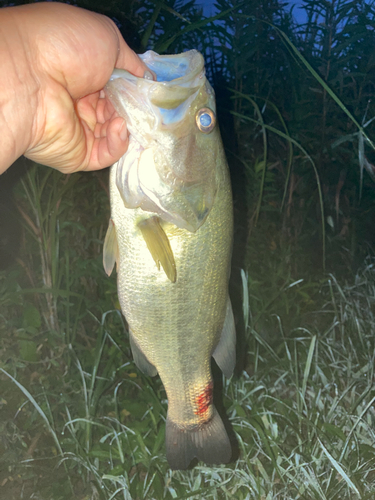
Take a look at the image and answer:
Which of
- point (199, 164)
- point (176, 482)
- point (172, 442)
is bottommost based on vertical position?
point (176, 482)

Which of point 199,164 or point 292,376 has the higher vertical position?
point 199,164

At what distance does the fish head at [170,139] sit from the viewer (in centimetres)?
73

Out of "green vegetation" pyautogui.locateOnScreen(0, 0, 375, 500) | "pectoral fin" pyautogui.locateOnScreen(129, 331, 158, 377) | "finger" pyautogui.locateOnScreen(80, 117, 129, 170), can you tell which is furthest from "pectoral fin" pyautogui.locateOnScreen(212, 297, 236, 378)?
"green vegetation" pyautogui.locateOnScreen(0, 0, 375, 500)

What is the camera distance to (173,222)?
80 cm

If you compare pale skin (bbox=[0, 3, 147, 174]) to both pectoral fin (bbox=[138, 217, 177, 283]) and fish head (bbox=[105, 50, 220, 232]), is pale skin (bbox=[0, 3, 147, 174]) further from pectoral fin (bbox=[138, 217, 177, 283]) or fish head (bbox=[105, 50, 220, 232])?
pectoral fin (bbox=[138, 217, 177, 283])

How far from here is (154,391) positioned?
176 cm

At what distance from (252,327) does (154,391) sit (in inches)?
22.9

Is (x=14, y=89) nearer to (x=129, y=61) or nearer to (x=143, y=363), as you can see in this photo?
(x=129, y=61)

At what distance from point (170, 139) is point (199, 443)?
0.71 meters

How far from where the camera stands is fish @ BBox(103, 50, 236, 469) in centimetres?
75

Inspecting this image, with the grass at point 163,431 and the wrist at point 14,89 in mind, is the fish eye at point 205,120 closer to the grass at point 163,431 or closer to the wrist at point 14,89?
the wrist at point 14,89

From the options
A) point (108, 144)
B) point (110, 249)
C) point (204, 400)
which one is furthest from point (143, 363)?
point (108, 144)

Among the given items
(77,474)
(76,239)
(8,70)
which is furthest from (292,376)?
(8,70)

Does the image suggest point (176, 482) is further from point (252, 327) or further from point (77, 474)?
point (252, 327)
